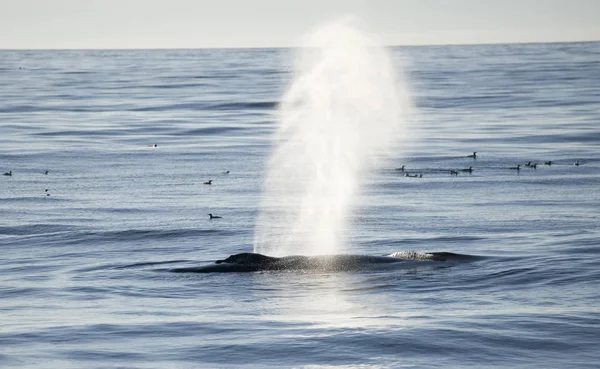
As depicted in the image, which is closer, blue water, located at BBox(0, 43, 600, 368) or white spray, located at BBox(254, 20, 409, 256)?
blue water, located at BBox(0, 43, 600, 368)

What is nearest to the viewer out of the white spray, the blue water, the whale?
the blue water

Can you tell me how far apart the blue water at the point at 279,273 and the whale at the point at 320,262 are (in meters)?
0.33

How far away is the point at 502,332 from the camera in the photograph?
587 inches

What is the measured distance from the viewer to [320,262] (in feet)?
64.4

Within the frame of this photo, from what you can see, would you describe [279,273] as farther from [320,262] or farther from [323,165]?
[323,165]

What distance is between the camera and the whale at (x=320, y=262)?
63.4ft

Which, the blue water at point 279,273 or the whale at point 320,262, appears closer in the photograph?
the blue water at point 279,273

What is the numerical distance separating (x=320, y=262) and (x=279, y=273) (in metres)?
0.89

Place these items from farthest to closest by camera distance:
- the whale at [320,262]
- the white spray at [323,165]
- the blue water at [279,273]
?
the white spray at [323,165]
the whale at [320,262]
the blue water at [279,273]

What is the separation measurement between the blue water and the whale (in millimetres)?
326

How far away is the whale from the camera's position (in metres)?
19.3

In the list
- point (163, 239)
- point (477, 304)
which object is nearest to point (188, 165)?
point (163, 239)

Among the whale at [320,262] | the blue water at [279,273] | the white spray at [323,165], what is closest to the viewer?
the blue water at [279,273]

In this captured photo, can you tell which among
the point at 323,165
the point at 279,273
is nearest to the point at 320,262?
the point at 279,273
